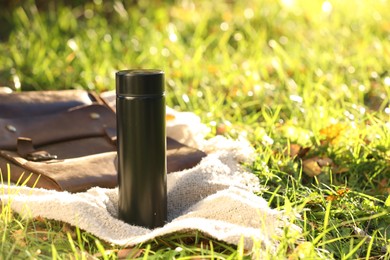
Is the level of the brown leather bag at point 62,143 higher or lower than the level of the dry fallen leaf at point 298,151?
higher

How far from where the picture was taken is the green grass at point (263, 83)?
108 inches

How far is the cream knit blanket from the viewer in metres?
2.62

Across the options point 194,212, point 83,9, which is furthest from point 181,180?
point 83,9

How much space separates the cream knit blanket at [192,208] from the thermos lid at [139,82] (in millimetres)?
436

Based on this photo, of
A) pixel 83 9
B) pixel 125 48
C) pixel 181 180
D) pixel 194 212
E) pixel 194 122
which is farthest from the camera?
pixel 83 9

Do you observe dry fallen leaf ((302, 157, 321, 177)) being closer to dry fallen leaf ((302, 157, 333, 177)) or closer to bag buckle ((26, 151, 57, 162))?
dry fallen leaf ((302, 157, 333, 177))

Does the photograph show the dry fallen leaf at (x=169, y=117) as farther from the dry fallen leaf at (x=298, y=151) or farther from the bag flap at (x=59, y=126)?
the dry fallen leaf at (x=298, y=151)

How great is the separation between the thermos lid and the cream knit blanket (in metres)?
0.44

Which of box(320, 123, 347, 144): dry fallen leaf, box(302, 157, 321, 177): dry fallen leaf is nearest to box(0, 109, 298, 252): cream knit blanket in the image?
box(302, 157, 321, 177): dry fallen leaf

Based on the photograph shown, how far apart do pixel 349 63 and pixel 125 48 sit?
152cm

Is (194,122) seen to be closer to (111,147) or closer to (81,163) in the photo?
(111,147)

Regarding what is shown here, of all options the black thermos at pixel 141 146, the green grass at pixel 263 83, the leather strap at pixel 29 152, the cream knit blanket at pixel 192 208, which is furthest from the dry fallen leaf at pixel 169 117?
the black thermos at pixel 141 146

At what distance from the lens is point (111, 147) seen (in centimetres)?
355

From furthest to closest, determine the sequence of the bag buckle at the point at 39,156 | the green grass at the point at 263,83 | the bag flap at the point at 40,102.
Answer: the bag flap at the point at 40,102 < the bag buckle at the point at 39,156 < the green grass at the point at 263,83
